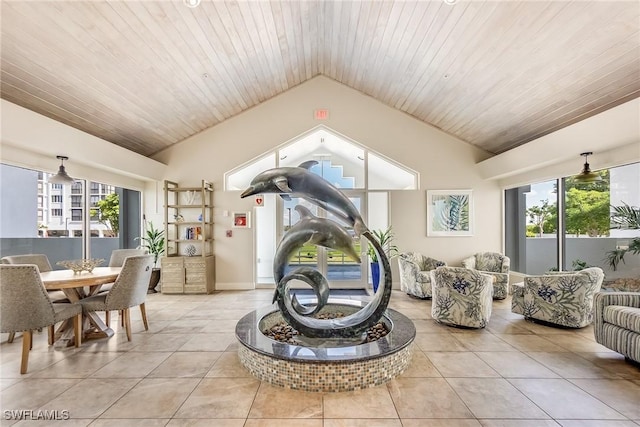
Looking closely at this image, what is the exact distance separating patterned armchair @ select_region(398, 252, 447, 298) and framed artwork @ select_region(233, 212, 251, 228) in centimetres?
322

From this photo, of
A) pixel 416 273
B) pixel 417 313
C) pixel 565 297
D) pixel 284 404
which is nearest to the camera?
pixel 284 404

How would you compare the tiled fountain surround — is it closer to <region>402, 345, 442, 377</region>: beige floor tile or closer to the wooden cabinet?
<region>402, 345, 442, 377</region>: beige floor tile

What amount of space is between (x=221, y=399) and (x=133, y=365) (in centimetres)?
119

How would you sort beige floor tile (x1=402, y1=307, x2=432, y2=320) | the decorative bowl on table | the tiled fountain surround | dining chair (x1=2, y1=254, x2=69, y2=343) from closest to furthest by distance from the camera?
the tiled fountain surround
the decorative bowl on table
dining chair (x1=2, y1=254, x2=69, y2=343)
beige floor tile (x1=402, y1=307, x2=432, y2=320)

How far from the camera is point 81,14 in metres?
2.97

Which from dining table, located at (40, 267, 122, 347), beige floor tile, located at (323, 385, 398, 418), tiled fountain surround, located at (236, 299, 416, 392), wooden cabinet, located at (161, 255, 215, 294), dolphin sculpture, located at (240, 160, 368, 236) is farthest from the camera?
wooden cabinet, located at (161, 255, 215, 294)

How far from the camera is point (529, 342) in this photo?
340 cm

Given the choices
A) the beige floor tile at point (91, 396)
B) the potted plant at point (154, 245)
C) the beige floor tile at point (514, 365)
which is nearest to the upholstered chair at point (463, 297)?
the beige floor tile at point (514, 365)

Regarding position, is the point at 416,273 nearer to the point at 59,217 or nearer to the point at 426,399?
the point at 426,399

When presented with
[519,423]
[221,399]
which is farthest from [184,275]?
[519,423]

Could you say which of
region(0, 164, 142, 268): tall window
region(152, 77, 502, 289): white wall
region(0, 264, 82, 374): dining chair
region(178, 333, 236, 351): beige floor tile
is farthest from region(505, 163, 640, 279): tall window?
region(0, 164, 142, 268): tall window

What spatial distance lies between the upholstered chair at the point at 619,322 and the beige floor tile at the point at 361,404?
2.38 m

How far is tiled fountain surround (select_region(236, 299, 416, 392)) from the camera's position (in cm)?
238

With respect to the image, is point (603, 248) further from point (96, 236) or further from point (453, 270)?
point (96, 236)
